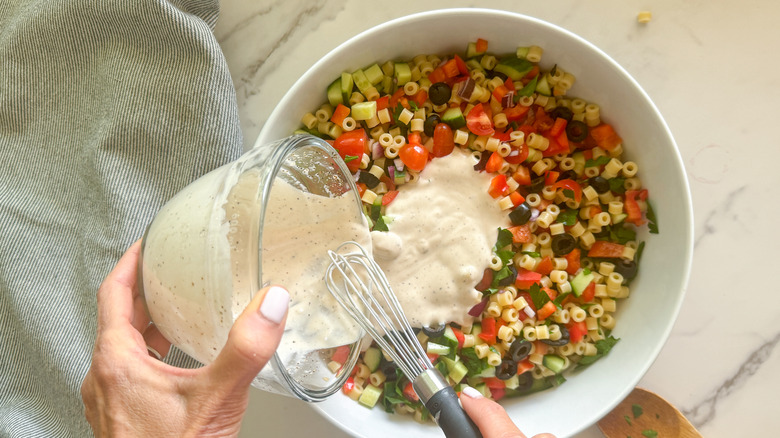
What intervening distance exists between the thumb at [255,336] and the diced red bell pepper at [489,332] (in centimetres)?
72

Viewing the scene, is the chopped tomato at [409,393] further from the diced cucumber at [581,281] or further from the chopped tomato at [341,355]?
the diced cucumber at [581,281]

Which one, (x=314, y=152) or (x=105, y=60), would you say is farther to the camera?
(x=105, y=60)

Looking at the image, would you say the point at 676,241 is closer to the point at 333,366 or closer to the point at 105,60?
the point at 333,366

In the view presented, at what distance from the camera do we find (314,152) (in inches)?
43.7

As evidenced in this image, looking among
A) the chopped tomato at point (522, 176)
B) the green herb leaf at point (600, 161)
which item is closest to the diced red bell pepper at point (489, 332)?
the chopped tomato at point (522, 176)

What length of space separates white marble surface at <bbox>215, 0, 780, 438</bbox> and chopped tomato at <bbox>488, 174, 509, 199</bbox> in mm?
418

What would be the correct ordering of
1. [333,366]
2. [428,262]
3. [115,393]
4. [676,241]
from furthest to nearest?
[428,262] → [676,241] → [333,366] → [115,393]

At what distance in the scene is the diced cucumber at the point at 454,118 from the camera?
1.42 meters

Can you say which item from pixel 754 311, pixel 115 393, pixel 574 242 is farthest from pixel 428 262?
pixel 754 311

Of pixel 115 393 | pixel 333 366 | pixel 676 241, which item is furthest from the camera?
pixel 676 241

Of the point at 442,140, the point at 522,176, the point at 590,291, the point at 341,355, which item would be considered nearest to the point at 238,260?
the point at 341,355

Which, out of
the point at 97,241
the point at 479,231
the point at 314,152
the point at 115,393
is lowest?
the point at 97,241

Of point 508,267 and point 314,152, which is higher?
point 314,152

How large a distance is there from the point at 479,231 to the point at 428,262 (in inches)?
5.7
